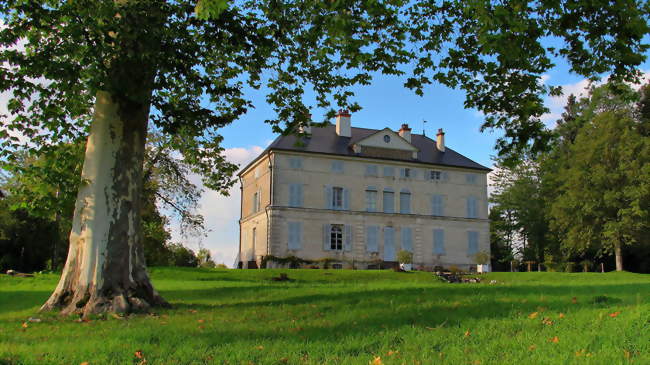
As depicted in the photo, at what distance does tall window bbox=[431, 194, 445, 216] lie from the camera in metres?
41.1

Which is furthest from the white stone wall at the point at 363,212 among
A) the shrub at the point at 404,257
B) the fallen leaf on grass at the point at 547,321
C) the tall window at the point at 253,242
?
the fallen leaf on grass at the point at 547,321

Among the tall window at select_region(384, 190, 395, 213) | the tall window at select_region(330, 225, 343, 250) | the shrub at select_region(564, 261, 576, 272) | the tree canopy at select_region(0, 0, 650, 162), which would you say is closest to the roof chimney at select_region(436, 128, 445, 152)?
the tall window at select_region(384, 190, 395, 213)

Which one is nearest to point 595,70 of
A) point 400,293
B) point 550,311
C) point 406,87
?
point 406,87

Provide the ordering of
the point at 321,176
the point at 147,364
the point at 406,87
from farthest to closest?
the point at 321,176 → the point at 406,87 → the point at 147,364

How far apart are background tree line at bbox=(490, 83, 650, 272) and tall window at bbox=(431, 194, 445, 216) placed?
7.42m

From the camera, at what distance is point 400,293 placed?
33.6ft

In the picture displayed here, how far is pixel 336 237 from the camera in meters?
38.7

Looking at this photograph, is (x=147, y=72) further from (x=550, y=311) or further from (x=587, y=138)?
(x=587, y=138)

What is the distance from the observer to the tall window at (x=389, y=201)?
40.0 meters

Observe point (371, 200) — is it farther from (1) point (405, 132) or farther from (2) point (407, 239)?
(1) point (405, 132)

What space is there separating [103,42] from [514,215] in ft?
148

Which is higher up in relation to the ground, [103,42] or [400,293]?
[103,42]

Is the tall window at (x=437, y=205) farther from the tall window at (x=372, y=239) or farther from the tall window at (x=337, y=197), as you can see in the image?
the tall window at (x=337, y=197)

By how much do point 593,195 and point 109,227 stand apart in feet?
117
